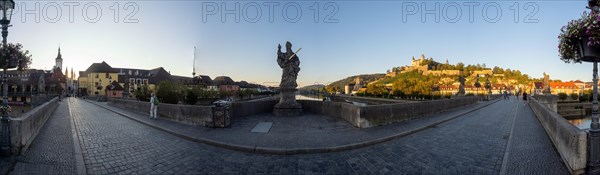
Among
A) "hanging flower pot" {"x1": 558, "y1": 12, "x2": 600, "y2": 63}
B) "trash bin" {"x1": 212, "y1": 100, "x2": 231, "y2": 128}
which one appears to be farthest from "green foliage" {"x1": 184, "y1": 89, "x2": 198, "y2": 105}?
"hanging flower pot" {"x1": 558, "y1": 12, "x2": 600, "y2": 63}

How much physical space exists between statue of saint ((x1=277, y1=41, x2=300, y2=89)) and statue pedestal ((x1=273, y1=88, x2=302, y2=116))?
11.9 inches

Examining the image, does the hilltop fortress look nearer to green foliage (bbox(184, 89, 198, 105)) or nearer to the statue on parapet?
green foliage (bbox(184, 89, 198, 105))

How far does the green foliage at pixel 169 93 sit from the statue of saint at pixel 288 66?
14.0m

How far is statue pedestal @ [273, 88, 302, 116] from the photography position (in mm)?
11805

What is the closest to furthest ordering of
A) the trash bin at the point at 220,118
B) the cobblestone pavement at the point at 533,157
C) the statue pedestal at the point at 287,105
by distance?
1. the cobblestone pavement at the point at 533,157
2. the trash bin at the point at 220,118
3. the statue pedestal at the point at 287,105

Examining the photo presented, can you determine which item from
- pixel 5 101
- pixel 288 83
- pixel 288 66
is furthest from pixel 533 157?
pixel 5 101

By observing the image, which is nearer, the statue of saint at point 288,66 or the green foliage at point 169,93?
the statue of saint at point 288,66

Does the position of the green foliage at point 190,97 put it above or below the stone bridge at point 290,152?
above

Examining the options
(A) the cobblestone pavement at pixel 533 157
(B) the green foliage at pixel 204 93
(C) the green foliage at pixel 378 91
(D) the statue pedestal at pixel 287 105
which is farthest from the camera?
(C) the green foliage at pixel 378 91

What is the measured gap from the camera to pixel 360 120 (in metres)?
8.84

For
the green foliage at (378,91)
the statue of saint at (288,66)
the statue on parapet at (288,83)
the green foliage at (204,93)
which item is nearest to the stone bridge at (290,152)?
the statue on parapet at (288,83)

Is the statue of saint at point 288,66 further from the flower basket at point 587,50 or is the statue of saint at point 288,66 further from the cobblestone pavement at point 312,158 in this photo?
the flower basket at point 587,50

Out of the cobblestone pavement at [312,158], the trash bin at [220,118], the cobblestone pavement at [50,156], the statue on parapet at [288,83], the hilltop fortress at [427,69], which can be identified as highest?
the hilltop fortress at [427,69]

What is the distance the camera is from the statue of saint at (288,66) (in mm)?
12062
